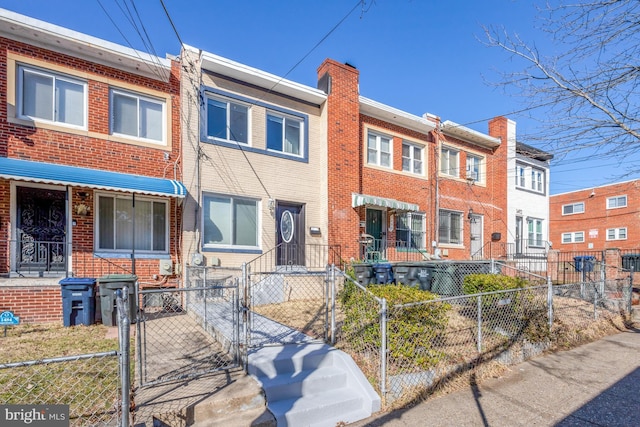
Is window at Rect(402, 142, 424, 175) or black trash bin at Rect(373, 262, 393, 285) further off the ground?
window at Rect(402, 142, 424, 175)

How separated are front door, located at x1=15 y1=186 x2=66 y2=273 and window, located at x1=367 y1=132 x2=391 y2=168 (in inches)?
374

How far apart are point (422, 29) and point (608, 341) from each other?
298 inches

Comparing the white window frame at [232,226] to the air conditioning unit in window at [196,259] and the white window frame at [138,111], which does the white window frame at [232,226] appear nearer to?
the air conditioning unit in window at [196,259]

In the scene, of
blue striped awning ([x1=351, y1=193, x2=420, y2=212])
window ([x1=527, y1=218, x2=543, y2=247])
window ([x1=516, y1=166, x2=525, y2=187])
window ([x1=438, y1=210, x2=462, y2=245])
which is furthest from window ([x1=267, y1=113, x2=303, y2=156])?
window ([x1=527, y1=218, x2=543, y2=247])

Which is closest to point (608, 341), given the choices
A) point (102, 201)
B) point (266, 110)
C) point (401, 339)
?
point (401, 339)

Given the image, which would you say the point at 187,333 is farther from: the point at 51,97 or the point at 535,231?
the point at 535,231

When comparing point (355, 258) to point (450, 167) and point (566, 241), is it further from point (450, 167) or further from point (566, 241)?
point (566, 241)

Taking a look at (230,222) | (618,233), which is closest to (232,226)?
(230,222)

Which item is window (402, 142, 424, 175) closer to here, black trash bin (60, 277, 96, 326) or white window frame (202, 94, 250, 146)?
white window frame (202, 94, 250, 146)

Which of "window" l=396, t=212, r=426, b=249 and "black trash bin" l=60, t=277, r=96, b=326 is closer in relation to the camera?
"black trash bin" l=60, t=277, r=96, b=326

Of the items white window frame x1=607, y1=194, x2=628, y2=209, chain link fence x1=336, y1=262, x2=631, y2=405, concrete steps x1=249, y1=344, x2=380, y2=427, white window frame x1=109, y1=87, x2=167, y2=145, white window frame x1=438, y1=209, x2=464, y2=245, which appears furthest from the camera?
white window frame x1=607, y1=194, x2=628, y2=209

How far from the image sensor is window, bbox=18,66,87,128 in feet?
24.8

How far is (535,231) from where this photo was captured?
18422mm

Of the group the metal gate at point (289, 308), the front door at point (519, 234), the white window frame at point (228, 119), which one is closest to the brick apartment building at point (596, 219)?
the front door at point (519, 234)
